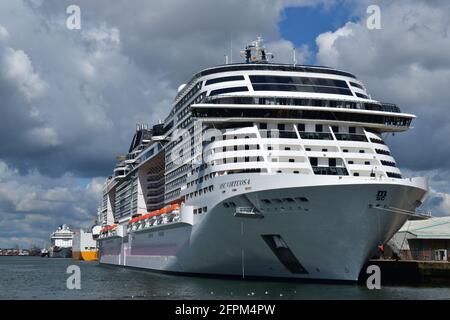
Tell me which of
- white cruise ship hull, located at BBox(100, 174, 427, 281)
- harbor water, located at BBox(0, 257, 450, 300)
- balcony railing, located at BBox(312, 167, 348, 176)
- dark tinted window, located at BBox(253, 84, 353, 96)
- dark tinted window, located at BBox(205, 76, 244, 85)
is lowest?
harbor water, located at BBox(0, 257, 450, 300)

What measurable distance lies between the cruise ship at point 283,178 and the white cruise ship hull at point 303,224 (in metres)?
0.06

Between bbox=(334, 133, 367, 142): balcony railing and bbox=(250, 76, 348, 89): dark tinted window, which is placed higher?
bbox=(250, 76, 348, 89): dark tinted window

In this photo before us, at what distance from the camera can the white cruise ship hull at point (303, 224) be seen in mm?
31281

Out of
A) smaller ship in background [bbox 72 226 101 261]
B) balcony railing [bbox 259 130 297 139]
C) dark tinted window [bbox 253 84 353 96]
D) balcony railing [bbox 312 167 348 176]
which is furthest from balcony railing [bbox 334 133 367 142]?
smaller ship in background [bbox 72 226 101 261]

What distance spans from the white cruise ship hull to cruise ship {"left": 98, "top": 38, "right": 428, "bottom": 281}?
0.20 feet

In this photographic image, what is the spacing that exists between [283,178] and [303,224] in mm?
2608

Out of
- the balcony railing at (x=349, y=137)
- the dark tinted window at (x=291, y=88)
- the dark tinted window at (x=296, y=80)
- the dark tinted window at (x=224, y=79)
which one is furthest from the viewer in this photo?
the dark tinted window at (x=224, y=79)

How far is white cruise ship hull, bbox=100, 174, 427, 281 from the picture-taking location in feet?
103

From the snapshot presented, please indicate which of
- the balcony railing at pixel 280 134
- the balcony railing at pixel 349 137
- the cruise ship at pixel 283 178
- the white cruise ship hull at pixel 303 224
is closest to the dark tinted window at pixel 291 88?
the cruise ship at pixel 283 178

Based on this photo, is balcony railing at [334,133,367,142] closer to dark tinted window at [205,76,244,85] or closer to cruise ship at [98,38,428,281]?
cruise ship at [98,38,428,281]

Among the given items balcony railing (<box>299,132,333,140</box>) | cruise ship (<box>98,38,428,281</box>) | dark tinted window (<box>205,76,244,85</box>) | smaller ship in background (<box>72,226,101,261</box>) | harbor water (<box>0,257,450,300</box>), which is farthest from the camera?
smaller ship in background (<box>72,226,101,261</box>)

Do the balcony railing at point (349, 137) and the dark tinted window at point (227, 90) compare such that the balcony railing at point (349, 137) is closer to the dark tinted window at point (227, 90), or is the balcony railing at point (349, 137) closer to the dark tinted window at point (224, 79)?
the dark tinted window at point (227, 90)

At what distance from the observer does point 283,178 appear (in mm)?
32031
